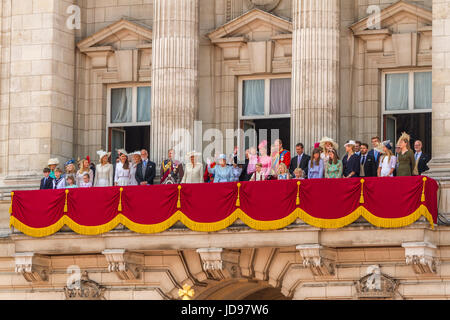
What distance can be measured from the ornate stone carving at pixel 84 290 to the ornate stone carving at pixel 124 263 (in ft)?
3.31

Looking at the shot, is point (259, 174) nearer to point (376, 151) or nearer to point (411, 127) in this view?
point (376, 151)

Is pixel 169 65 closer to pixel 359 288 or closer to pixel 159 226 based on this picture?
pixel 159 226

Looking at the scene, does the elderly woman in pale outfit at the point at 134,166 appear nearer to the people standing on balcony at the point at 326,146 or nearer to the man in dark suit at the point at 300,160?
the man in dark suit at the point at 300,160

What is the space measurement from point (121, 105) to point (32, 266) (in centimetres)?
871

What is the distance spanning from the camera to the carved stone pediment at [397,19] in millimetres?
57844

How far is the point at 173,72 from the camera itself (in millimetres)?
58125

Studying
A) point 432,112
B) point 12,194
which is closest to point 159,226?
point 12,194

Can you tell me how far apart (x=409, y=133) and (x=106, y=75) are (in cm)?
1185

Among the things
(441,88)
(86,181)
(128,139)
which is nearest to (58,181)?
(86,181)

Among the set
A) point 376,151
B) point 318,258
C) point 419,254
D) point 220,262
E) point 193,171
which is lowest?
point 220,262

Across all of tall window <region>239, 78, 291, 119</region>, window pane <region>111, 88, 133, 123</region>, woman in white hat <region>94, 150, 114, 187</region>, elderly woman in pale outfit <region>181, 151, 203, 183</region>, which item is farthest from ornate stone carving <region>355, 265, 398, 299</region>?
window pane <region>111, 88, 133, 123</region>

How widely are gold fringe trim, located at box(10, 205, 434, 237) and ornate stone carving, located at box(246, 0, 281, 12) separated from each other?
996 centimetres

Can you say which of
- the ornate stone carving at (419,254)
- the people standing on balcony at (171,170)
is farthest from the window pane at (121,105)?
the ornate stone carving at (419,254)

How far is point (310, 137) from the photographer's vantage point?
55.8 m
